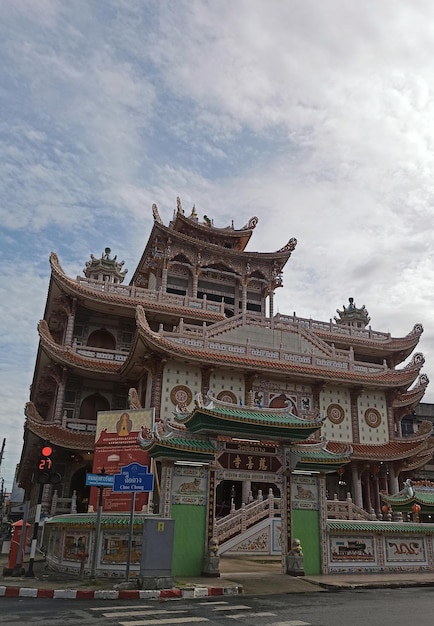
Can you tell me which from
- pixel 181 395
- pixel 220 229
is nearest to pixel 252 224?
pixel 220 229

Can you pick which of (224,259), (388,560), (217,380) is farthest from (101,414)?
(224,259)

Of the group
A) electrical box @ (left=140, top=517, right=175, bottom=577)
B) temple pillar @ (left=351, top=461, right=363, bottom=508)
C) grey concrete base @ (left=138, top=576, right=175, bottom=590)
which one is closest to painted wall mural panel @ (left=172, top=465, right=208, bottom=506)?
electrical box @ (left=140, top=517, right=175, bottom=577)

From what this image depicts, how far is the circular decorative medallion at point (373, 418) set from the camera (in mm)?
29766

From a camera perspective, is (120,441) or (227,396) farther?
(227,396)

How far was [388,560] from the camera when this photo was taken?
16.9 m

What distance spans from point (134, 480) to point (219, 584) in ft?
9.94

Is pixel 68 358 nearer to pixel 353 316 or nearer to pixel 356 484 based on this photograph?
pixel 356 484

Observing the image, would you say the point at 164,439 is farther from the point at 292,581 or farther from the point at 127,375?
the point at 127,375

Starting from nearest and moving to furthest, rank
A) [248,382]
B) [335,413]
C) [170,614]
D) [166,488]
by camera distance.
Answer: [170,614]
[166,488]
[248,382]
[335,413]

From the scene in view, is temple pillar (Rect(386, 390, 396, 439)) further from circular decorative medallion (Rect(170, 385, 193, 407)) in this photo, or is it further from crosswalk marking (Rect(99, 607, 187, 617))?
crosswalk marking (Rect(99, 607, 187, 617))

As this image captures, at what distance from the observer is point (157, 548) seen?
39.8ft

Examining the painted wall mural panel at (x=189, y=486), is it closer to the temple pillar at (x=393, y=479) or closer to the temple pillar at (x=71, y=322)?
the temple pillar at (x=71, y=322)

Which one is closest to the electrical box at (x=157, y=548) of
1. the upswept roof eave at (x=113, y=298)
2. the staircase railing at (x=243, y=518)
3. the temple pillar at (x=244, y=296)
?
the staircase railing at (x=243, y=518)

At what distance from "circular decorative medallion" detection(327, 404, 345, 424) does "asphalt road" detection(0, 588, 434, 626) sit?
55.1 ft
